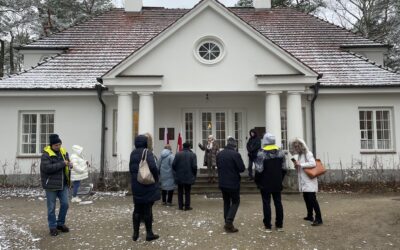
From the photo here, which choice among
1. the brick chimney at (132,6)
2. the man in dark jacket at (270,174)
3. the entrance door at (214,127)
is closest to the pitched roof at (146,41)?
the brick chimney at (132,6)

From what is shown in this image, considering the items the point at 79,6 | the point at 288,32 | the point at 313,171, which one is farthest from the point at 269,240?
the point at 79,6

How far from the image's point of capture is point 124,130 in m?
11.9

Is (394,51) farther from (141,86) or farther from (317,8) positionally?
(141,86)

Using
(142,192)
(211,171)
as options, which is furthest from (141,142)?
(211,171)

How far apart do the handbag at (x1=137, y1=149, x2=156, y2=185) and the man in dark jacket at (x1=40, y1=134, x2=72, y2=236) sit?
5.14 ft

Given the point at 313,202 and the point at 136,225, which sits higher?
the point at 313,202

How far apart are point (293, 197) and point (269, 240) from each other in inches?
181

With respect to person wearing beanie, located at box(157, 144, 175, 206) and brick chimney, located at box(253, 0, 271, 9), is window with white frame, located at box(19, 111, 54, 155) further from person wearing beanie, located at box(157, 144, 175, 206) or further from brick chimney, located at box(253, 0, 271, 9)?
brick chimney, located at box(253, 0, 271, 9)

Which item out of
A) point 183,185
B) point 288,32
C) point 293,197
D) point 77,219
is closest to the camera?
point 77,219

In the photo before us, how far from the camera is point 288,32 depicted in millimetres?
16938

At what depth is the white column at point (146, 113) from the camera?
11.9 m

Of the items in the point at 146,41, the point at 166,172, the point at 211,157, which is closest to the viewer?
the point at 166,172

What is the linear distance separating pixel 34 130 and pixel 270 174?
10.2 meters

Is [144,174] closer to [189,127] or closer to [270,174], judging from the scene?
[270,174]
